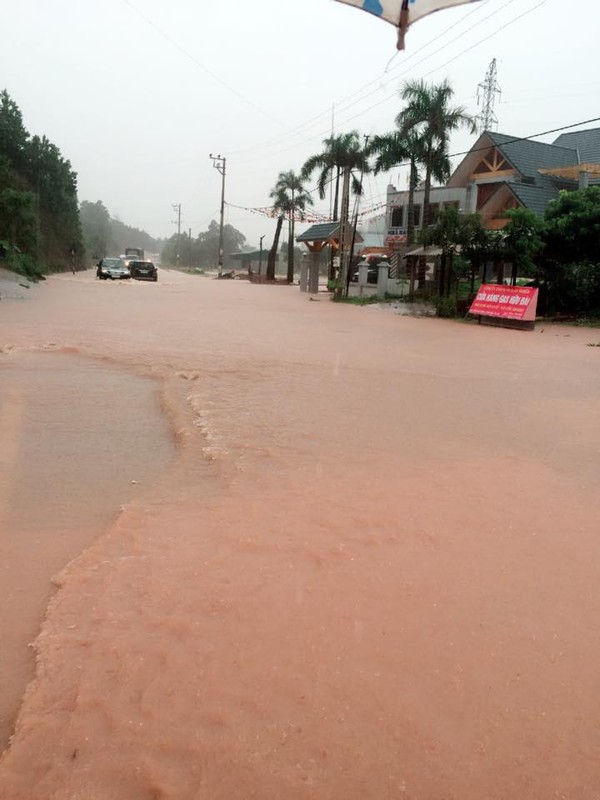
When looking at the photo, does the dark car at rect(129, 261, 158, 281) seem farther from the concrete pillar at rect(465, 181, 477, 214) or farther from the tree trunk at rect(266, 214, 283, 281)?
the concrete pillar at rect(465, 181, 477, 214)

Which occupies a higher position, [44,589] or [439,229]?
[439,229]

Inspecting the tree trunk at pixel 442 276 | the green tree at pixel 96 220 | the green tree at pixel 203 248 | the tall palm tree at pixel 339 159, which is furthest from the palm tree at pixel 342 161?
the green tree at pixel 96 220

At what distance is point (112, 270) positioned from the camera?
131 feet

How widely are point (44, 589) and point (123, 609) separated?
21.5 inches

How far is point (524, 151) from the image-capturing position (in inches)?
1309

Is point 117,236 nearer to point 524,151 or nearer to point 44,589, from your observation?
point 524,151

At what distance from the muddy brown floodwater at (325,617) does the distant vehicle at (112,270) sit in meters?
34.0

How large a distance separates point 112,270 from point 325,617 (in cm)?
3938

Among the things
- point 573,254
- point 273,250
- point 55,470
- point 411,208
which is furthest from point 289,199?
point 55,470

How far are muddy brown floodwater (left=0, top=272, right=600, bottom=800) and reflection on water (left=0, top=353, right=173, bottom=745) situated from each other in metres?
0.06

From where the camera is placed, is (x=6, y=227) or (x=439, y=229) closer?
(x=439, y=229)

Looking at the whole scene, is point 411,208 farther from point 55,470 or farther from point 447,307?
point 55,470

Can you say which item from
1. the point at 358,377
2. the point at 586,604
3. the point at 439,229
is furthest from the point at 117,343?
the point at 439,229

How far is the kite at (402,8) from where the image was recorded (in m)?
2.87
